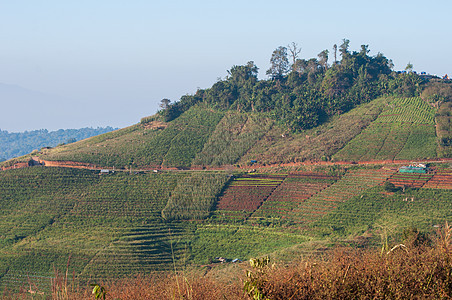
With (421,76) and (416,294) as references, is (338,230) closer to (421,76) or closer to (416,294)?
(416,294)

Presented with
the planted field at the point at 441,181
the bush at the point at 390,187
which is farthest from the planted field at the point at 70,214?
the planted field at the point at 441,181

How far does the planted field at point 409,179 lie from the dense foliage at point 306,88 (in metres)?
17.6

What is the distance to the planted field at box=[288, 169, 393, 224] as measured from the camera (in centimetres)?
4259

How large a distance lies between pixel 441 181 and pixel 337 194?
939 centimetres

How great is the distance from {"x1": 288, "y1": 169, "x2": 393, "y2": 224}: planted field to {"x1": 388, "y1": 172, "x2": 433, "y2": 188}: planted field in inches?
37.4

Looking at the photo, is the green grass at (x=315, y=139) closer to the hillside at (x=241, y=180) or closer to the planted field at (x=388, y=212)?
the hillside at (x=241, y=180)

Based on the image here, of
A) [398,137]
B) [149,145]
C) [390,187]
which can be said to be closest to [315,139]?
[398,137]

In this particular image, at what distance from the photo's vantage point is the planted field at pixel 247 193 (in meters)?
45.6

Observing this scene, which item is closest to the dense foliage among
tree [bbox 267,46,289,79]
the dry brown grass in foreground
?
tree [bbox 267,46,289,79]

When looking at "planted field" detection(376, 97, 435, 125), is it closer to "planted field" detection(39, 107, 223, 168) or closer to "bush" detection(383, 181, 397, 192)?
"bush" detection(383, 181, 397, 192)

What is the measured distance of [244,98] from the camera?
70.4 metres

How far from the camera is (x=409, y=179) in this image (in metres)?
44.8

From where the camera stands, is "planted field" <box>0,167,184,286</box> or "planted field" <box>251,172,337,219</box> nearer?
"planted field" <box>0,167,184,286</box>

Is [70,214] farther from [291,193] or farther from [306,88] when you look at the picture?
[306,88]
